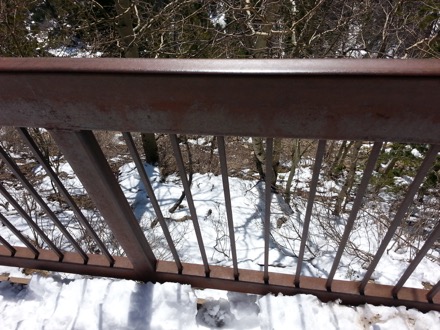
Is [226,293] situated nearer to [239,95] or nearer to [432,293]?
[432,293]

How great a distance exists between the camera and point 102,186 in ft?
3.81

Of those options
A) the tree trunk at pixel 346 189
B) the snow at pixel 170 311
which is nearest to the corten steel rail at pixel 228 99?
the snow at pixel 170 311

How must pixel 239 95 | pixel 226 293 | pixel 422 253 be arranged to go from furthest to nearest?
1. pixel 226 293
2. pixel 422 253
3. pixel 239 95

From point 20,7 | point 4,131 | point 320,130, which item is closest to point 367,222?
point 320,130

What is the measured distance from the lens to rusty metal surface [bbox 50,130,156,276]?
39.3 inches

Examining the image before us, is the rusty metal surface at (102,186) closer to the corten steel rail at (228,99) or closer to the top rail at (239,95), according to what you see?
the corten steel rail at (228,99)

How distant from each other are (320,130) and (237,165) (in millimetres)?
7968

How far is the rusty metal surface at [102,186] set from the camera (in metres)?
1.00

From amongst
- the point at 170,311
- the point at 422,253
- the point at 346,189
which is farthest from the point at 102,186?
the point at 346,189

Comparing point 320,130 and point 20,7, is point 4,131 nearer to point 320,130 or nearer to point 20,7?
point 20,7

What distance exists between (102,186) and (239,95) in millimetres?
729

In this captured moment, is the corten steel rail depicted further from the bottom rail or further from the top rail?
the bottom rail

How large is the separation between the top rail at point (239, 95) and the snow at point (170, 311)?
124 centimetres

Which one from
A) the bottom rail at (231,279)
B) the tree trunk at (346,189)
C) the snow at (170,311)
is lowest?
the tree trunk at (346,189)
